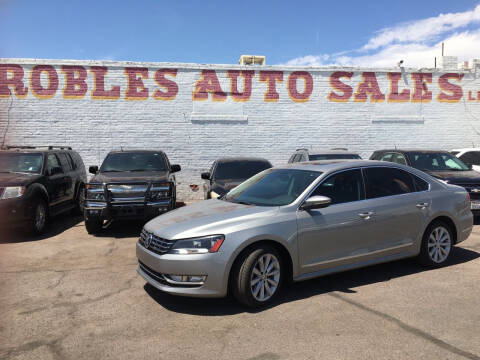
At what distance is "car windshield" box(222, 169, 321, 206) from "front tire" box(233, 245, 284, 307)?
26.7 inches

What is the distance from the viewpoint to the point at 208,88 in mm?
14117

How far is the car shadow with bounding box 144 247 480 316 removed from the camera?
4.34m

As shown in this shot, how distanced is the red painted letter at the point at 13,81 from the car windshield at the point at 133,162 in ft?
19.3

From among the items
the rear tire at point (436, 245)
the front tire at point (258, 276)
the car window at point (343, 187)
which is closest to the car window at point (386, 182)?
the car window at point (343, 187)

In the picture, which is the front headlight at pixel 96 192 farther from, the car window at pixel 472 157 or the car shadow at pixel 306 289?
the car window at pixel 472 157

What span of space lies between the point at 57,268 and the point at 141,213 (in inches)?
85.1

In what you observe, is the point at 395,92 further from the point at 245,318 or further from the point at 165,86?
the point at 245,318

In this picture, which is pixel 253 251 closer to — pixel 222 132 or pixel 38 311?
pixel 38 311

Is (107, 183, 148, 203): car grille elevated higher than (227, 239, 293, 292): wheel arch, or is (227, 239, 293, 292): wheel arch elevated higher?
(107, 183, 148, 203): car grille

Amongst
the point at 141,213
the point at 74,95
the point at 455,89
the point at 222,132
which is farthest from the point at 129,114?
the point at 455,89

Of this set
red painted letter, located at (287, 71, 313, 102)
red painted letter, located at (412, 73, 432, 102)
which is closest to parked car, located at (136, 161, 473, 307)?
red painted letter, located at (287, 71, 313, 102)

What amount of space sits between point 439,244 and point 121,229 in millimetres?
6398

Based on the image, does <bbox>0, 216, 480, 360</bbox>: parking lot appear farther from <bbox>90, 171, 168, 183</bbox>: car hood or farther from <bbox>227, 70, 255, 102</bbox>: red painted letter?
<bbox>227, 70, 255, 102</bbox>: red painted letter

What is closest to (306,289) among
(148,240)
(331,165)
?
(331,165)
